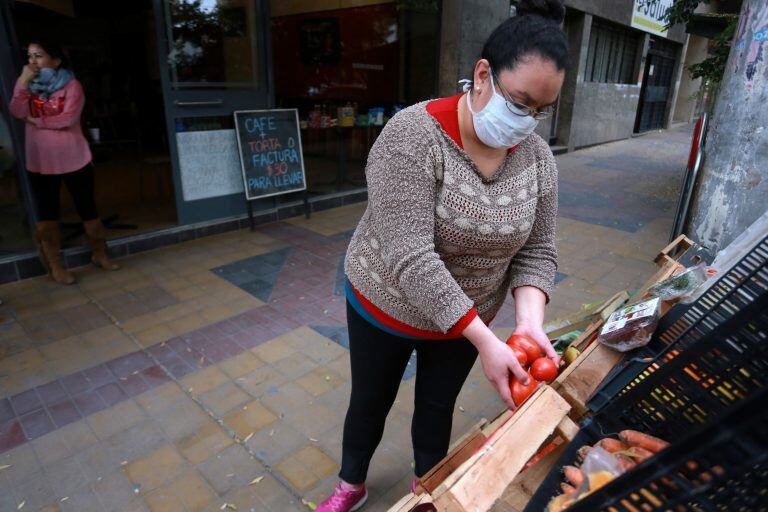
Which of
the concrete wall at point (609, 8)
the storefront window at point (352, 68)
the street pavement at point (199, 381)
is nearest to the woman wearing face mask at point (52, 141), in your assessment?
the street pavement at point (199, 381)

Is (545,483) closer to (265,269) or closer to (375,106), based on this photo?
(265,269)

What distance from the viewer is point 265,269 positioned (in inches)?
195

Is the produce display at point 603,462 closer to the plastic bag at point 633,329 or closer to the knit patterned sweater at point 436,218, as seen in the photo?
the plastic bag at point 633,329

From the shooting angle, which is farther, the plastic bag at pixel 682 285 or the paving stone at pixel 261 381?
the paving stone at pixel 261 381

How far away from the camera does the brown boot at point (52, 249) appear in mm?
4336

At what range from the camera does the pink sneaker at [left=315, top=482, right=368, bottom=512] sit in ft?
7.30

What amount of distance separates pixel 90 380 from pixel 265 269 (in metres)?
1.99

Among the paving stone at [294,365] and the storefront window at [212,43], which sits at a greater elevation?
the storefront window at [212,43]

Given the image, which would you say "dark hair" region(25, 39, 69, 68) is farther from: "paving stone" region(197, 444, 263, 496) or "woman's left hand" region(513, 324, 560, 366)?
"woman's left hand" region(513, 324, 560, 366)

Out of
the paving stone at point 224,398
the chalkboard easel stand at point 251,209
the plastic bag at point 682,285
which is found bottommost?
the paving stone at point 224,398

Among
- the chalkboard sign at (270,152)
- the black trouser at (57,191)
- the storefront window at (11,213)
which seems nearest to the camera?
the black trouser at (57,191)

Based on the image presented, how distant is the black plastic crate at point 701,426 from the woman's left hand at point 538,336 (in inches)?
12.0

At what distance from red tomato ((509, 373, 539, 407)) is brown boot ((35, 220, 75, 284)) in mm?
4334

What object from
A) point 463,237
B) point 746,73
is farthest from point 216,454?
point 746,73
